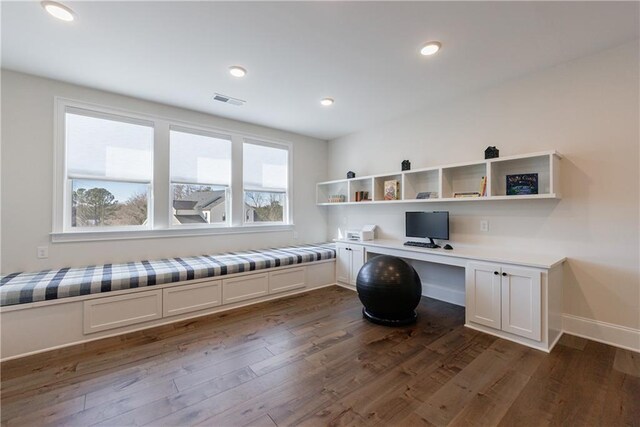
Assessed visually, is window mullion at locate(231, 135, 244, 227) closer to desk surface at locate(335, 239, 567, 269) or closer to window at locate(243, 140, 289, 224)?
window at locate(243, 140, 289, 224)

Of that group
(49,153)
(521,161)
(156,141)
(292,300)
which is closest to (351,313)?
(292,300)

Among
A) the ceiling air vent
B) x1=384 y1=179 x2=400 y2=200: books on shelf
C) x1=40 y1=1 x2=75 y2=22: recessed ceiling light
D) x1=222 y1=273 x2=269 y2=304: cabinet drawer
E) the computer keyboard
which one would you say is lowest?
x1=222 y1=273 x2=269 y2=304: cabinet drawer

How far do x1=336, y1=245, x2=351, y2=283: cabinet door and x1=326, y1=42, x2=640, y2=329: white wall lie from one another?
61.4 inches

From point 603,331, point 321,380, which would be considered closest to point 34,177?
point 321,380

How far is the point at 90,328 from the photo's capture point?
2.57m

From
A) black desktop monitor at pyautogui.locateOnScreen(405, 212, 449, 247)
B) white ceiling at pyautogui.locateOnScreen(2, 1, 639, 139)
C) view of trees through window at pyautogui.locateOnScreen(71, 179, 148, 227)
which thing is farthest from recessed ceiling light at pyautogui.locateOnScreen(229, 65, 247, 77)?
black desktop monitor at pyautogui.locateOnScreen(405, 212, 449, 247)

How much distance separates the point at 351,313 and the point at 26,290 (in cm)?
309

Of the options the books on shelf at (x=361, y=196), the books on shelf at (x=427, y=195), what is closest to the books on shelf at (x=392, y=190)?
Result: the books on shelf at (x=427, y=195)

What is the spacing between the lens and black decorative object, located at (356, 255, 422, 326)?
2.86 m

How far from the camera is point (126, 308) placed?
274cm

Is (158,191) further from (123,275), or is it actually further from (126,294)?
(126,294)

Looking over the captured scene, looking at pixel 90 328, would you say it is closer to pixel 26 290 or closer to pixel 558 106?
pixel 26 290

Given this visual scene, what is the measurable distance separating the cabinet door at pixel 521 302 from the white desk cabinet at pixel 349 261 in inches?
73.5

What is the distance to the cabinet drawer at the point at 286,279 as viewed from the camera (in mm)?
3777
